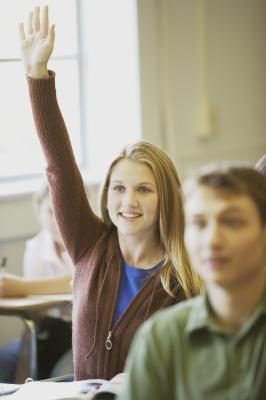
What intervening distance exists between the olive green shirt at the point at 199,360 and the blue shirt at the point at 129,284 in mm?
804

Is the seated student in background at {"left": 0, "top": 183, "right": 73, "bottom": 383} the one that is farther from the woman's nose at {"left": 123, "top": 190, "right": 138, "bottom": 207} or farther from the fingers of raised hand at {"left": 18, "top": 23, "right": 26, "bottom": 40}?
the fingers of raised hand at {"left": 18, "top": 23, "right": 26, "bottom": 40}

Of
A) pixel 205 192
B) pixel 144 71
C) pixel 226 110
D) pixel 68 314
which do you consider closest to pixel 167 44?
pixel 144 71

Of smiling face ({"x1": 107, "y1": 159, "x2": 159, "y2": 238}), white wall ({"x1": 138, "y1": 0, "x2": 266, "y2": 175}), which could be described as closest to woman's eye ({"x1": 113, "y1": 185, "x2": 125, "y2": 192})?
smiling face ({"x1": 107, "y1": 159, "x2": 159, "y2": 238})

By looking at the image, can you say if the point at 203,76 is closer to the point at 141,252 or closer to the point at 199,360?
the point at 141,252

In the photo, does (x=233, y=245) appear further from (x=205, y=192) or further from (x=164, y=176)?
(x=164, y=176)

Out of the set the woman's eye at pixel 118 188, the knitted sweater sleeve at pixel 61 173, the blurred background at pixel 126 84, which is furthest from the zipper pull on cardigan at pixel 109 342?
the blurred background at pixel 126 84

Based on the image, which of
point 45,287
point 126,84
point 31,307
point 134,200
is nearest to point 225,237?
point 134,200

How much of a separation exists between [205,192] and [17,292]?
1818mm

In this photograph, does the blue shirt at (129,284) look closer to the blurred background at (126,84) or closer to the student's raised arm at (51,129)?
the student's raised arm at (51,129)

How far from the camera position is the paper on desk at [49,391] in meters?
1.98

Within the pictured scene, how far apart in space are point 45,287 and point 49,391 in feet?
3.52

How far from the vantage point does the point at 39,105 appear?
85.7 inches

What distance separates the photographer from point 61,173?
7.21ft

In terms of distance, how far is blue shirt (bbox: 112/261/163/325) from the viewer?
217cm
